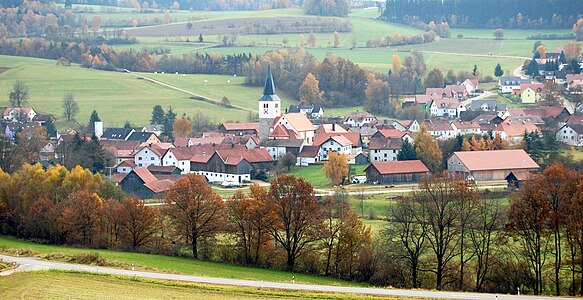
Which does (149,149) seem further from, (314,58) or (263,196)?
(314,58)

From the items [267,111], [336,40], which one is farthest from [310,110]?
[336,40]

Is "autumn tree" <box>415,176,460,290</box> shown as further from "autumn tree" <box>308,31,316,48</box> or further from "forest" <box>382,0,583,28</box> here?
"forest" <box>382,0,583,28</box>

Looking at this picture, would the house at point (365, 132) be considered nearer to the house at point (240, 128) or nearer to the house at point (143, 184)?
the house at point (240, 128)

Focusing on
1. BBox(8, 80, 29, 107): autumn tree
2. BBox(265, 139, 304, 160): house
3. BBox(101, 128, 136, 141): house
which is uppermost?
BBox(8, 80, 29, 107): autumn tree

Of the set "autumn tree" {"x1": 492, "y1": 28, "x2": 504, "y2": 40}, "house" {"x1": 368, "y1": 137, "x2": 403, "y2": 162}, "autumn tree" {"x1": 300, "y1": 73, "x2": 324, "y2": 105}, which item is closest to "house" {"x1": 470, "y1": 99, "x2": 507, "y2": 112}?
"autumn tree" {"x1": 300, "y1": 73, "x2": 324, "y2": 105}

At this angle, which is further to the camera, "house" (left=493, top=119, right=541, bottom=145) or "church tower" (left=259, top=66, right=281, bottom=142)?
"church tower" (left=259, top=66, right=281, bottom=142)

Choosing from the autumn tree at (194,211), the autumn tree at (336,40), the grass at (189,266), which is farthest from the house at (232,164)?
the autumn tree at (336,40)

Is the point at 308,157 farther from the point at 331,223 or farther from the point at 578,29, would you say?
the point at 578,29
